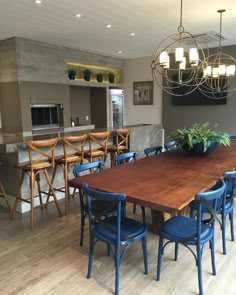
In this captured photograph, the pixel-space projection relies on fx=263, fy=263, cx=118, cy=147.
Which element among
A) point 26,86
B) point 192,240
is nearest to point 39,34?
point 26,86

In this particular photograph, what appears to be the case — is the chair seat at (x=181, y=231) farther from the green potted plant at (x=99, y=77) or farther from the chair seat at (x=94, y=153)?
the green potted plant at (x=99, y=77)

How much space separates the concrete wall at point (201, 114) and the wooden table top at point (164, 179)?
359 centimetres

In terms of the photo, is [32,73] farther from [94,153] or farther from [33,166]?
[33,166]

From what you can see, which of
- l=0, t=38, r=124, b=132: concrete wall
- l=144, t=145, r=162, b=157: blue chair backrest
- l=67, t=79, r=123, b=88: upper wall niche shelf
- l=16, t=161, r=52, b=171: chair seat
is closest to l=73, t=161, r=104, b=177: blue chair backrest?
l=16, t=161, r=52, b=171: chair seat

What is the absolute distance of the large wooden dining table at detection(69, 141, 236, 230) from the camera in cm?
196

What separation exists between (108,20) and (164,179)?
3.22 m

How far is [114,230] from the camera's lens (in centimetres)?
209

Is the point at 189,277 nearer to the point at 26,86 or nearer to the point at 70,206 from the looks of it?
the point at 70,206

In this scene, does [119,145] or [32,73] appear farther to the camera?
[32,73]

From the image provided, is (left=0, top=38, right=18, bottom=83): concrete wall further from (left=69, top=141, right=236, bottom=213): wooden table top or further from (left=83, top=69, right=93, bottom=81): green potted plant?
(left=69, top=141, right=236, bottom=213): wooden table top

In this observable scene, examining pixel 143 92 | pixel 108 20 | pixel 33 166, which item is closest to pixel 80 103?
pixel 143 92

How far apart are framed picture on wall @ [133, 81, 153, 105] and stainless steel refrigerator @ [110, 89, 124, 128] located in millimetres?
458

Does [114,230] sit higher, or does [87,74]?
[87,74]

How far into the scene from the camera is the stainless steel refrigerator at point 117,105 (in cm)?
807
